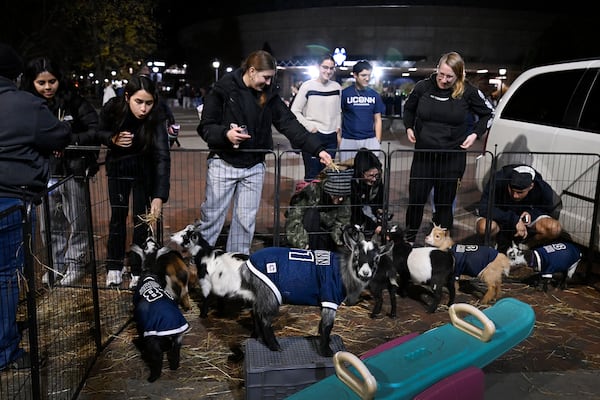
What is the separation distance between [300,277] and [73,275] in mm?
2305

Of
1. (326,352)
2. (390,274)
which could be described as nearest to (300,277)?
(326,352)

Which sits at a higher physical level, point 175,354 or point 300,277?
point 300,277

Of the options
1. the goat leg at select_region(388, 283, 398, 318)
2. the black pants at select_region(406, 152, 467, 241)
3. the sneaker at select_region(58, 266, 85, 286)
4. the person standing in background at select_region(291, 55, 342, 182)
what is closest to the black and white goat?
the goat leg at select_region(388, 283, 398, 318)

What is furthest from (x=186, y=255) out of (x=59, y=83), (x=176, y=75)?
(x=176, y=75)

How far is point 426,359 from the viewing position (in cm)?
258

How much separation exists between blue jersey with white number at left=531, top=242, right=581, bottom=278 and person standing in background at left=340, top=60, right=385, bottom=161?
7.89 feet

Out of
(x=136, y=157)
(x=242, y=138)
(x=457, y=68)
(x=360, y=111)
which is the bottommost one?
(x=136, y=157)

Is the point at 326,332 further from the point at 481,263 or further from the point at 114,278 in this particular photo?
the point at 114,278

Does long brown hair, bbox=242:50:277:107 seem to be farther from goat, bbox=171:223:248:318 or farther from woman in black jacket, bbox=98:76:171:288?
goat, bbox=171:223:248:318

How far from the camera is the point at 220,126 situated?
4.60 meters

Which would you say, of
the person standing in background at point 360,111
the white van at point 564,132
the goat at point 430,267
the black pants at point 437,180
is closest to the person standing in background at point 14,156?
the goat at point 430,267

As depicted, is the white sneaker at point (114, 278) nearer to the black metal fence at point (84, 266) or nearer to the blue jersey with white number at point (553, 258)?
the black metal fence at point (84, 266)

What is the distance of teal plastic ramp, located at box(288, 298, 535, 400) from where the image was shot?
2.36m

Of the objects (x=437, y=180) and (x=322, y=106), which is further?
(x=322, y=106)
